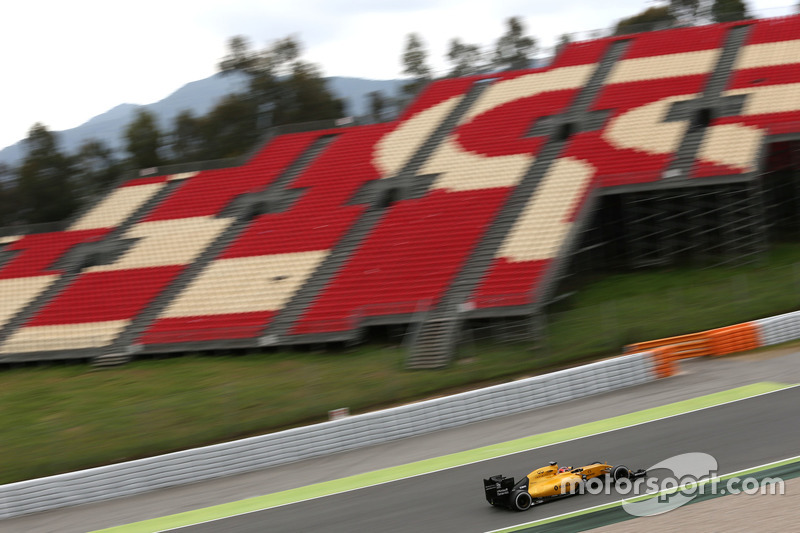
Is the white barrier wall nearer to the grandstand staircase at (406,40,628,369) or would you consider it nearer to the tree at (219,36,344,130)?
the grandstand staircase at (406,40,628,369)

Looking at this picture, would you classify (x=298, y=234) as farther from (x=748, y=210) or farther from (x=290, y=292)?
(x=748, y=210)

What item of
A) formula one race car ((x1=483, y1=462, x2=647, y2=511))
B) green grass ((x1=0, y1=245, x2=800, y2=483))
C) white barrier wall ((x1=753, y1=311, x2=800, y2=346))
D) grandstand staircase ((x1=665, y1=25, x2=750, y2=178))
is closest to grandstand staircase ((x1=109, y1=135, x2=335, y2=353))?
green grass ((x1=0, y1=245, x2=800, y2=483))

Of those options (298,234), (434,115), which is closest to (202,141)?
(434,115)

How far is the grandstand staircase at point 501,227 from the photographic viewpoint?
22.3 meters

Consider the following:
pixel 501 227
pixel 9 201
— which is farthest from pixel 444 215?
pixel 9 201

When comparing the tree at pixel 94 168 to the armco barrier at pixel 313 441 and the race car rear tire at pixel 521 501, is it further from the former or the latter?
the race car rear tire at pixel 521 501

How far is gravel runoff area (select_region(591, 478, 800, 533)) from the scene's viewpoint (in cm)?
951

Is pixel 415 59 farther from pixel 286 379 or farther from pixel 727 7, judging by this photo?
pixel 286 379

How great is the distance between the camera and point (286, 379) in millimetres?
19781

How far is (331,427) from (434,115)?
2495 cm

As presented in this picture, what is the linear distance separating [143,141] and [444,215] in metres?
31.3

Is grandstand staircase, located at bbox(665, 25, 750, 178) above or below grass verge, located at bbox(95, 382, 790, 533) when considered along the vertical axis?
above

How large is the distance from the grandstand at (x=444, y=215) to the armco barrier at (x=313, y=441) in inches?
175

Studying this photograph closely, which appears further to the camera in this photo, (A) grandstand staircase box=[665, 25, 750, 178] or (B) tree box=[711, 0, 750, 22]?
(B) tree box=[711, 0, 750, 22]
